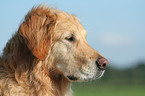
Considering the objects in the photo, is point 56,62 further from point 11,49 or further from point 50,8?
point 50,8

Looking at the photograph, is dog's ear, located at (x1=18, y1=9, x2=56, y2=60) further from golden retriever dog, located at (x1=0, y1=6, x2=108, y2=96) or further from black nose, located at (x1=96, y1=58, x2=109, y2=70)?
black nose, located at (x1=96, y1=58, x2=109, y2=70)

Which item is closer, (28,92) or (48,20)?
(28,92)

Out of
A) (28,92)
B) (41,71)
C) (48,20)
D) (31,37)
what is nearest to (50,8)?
(48,20)

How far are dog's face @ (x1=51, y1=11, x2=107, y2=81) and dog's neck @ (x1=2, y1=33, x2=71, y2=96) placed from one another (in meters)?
0.27

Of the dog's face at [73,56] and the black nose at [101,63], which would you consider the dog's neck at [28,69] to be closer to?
the dog's face at [73,56]

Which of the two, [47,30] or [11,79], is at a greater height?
[47,30]

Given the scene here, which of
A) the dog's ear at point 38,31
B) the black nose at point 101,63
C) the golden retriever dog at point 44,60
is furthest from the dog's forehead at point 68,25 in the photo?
the black nose at point 101,63

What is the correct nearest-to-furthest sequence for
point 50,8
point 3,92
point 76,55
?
point 3,92, point 76,55, point 50,8

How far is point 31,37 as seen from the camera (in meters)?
4.17

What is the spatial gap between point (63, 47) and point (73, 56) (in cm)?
26

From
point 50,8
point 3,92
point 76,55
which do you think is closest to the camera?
point 3,92

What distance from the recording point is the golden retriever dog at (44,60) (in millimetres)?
4199

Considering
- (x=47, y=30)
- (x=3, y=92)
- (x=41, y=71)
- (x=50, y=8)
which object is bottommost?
(x=3, y=92)

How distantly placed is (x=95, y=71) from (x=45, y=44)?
3.48 feet
